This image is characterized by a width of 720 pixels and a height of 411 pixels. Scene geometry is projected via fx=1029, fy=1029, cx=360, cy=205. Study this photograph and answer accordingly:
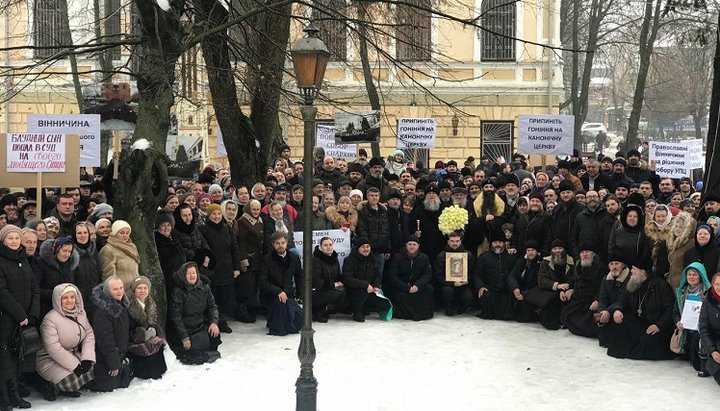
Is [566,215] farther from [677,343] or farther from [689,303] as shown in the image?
[689,303]

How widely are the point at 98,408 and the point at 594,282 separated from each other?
6694 mm

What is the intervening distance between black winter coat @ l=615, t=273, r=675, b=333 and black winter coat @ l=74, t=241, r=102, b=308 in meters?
6.26

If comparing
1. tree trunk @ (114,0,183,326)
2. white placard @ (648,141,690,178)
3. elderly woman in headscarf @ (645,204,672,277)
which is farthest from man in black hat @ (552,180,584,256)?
tree trunk @ (114,0,183,326)

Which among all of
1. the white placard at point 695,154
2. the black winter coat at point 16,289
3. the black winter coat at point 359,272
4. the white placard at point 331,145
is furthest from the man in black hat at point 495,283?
the white placard at point 331,145

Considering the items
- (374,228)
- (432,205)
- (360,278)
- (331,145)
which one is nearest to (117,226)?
(360,278)

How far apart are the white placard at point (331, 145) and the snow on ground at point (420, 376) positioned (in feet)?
26.0

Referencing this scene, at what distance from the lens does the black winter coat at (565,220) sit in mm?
14366

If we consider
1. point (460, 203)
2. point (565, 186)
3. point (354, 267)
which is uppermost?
point (565, 186)

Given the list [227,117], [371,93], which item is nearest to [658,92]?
[371,93]

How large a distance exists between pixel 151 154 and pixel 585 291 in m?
5.86

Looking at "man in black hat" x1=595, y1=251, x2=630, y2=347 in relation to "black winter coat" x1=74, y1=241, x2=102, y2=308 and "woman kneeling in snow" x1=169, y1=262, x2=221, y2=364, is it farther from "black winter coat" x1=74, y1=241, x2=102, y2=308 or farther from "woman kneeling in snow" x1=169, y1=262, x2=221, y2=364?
"black winter coat" x1=74, y1=241, x2=102, y2=308

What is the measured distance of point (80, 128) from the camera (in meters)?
17.7

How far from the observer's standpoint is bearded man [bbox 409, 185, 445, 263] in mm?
15500

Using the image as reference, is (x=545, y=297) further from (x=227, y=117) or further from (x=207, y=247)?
(x=227, y=117)
